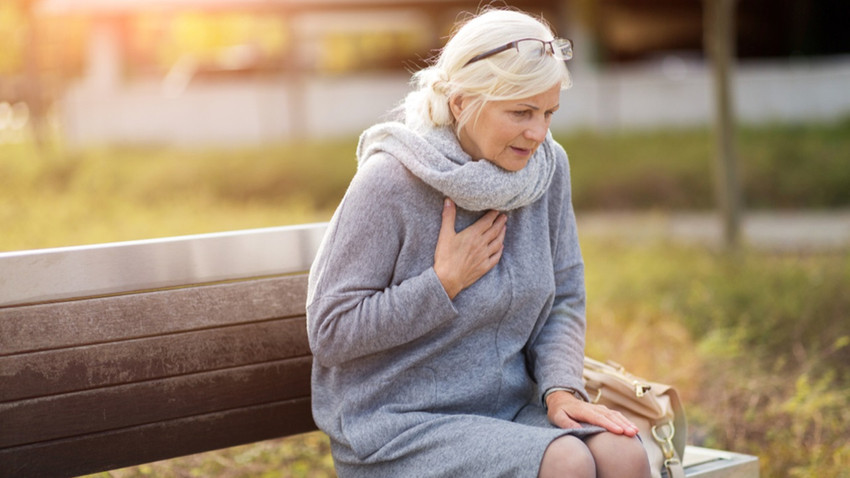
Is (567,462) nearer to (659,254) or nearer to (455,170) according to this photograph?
(455,170)

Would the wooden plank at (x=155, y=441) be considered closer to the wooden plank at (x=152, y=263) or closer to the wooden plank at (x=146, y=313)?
the wooden plank at (x=146, y=313)

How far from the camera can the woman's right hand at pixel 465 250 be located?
7.98ft

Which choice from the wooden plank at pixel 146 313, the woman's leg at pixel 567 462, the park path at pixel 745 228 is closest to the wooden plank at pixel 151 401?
the wooden plank at pixel 146 313

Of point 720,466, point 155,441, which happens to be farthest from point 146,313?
point 720,466

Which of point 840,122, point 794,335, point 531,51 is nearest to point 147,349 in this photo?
point 531,51

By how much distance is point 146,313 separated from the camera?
2.62 meters

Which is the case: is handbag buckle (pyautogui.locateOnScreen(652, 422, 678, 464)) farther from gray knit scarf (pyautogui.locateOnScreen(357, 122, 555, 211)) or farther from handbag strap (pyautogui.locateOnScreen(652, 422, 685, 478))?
gray knit scarf (pyautogui.locateOnScreen(357, 122, 555, 211))

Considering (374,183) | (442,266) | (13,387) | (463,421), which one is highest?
(374,183)

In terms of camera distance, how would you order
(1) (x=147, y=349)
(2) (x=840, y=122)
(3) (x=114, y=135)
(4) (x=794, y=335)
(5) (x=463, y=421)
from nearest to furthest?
(5) (x=463, y=421) < (1) (x=147, y=349) < (4) (x=794, y=335) < (2) (x=840, y=122) < (3) (x=114, y=135)

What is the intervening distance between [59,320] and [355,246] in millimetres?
720

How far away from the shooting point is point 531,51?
241 centimetres

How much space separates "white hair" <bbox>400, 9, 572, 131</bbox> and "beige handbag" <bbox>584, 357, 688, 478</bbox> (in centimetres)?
78

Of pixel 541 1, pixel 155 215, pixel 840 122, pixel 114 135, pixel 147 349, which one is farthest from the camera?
pixel 541 1

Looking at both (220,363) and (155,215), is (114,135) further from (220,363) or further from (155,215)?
(220,363)
